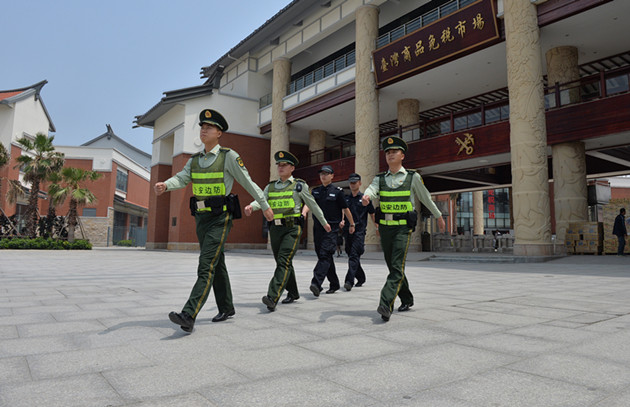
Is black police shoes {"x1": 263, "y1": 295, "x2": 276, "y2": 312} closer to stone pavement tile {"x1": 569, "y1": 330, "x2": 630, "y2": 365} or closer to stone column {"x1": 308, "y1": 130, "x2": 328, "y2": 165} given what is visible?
stone pavement tile {"x1": 569, "y1": 330, "x2": 630, "y2": 365}

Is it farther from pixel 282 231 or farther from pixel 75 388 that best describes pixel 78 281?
pixel 75 388

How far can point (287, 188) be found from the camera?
16.5 ft

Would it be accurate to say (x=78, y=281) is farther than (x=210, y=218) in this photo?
Yes

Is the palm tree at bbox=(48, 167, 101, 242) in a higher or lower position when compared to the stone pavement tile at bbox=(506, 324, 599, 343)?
higher

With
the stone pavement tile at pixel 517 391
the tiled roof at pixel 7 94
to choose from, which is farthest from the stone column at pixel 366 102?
the tiled roof at pixel 7 94

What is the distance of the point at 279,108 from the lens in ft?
83.4

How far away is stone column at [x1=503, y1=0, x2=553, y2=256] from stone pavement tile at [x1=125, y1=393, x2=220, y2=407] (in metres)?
13.4

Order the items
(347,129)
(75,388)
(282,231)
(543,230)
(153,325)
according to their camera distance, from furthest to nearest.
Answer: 1. (347,129)
2. (543,230)
3. (282,231)
4. (153,325)
5. (75,388)

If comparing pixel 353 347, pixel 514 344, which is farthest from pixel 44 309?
pixel 514 344

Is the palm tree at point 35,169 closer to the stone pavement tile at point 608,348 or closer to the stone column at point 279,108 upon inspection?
the stone column at point 279,108

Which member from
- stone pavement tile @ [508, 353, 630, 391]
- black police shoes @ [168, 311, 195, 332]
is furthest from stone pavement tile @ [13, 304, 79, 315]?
stone pavement tile @ [508, 353, 630, 391]

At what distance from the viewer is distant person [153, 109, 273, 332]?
3710 millimetres

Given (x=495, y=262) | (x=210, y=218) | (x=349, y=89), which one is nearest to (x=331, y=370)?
(x=210, y=218)

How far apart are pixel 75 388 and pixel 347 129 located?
26.3m
